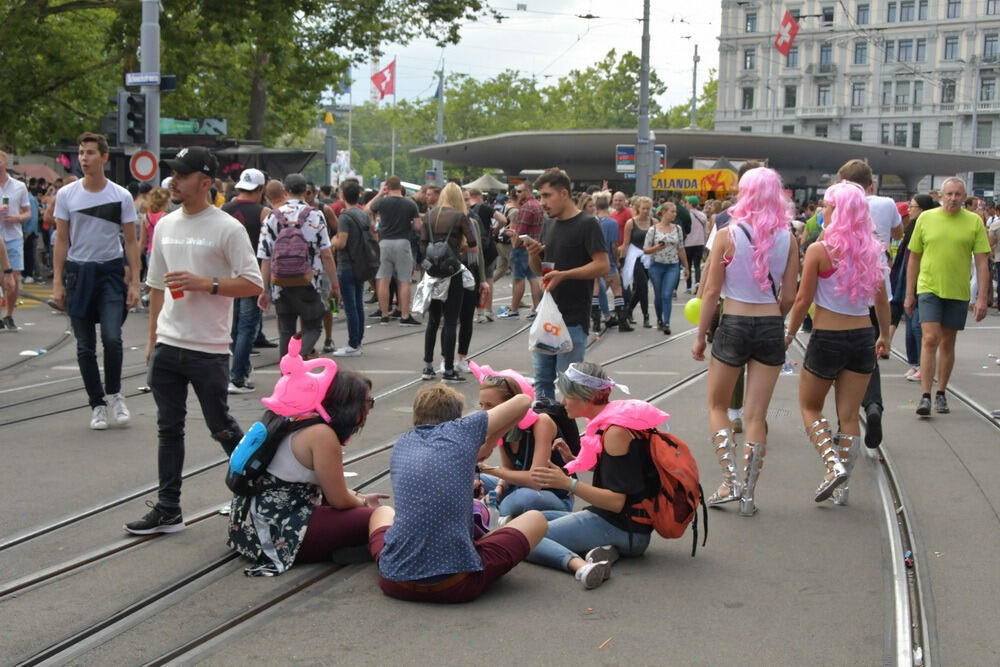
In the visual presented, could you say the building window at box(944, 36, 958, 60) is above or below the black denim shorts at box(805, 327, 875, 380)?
above

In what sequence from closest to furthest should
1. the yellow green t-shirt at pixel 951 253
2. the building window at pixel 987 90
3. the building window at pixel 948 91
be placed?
the yellow green t-shirt at pixel 951 253 < the building window at pixel 987 90 < the building window at pixel 948 91

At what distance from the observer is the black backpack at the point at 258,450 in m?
5.25

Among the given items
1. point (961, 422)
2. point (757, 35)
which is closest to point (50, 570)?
point (961, 422)

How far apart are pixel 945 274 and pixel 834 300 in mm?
2995

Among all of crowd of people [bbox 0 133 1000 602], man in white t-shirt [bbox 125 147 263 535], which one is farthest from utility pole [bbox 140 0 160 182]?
man in white t-shirt [bbox 125 147 263 535]

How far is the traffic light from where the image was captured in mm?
19109

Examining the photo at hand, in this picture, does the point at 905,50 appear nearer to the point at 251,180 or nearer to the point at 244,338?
the point at 251,180

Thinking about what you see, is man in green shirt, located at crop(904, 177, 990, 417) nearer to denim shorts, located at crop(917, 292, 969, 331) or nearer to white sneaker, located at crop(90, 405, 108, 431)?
denim shorts, located at crop(917, 292, 969, 331)

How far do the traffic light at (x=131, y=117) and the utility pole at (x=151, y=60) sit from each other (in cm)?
17

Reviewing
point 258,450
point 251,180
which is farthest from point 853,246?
point 251,180

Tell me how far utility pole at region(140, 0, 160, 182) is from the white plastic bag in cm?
1315

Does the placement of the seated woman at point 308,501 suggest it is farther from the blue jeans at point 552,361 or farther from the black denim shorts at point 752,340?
the blue jeans at point 552,361

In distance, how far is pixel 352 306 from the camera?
42.9ft

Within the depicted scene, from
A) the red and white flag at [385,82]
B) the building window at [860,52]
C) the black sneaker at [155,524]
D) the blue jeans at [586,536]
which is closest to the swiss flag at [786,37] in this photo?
the red and white flag at [385,82]
